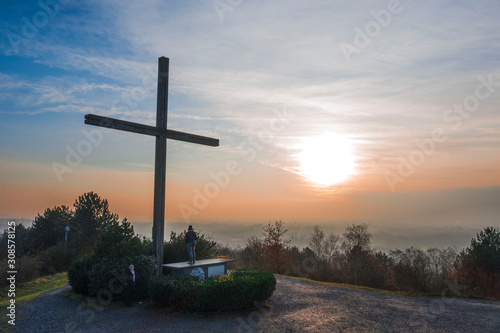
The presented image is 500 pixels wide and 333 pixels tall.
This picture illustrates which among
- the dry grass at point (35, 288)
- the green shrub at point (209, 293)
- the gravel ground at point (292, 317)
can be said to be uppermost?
the green shrub at point (209, 293)

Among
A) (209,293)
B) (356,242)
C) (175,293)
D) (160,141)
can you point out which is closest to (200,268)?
(175,293)

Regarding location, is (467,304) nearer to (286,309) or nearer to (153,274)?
(286,309)

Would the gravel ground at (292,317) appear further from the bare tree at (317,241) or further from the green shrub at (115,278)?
the bare tree at (317,241)

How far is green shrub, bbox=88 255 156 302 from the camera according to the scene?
11758mm

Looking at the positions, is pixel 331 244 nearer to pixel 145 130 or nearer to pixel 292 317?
pixel 292 317

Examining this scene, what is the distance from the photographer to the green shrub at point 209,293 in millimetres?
10250

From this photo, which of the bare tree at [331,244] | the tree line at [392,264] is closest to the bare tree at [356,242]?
the tree line at [392,264]

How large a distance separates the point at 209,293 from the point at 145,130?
6461 millimetres

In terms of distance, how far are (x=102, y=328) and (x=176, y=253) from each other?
608cm

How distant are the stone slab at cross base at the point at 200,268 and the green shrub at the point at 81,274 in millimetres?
2894

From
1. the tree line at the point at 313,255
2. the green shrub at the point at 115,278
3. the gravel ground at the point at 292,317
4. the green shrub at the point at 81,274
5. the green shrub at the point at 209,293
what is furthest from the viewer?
the tree line at the point at 313,255

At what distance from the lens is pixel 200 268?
13328mm

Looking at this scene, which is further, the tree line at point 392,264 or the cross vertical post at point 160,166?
Answer: the tree line at point 392,264

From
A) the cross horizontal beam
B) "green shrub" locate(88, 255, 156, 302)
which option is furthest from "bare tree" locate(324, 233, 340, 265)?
"green shrub" locate(88, 255, 156, 302)
